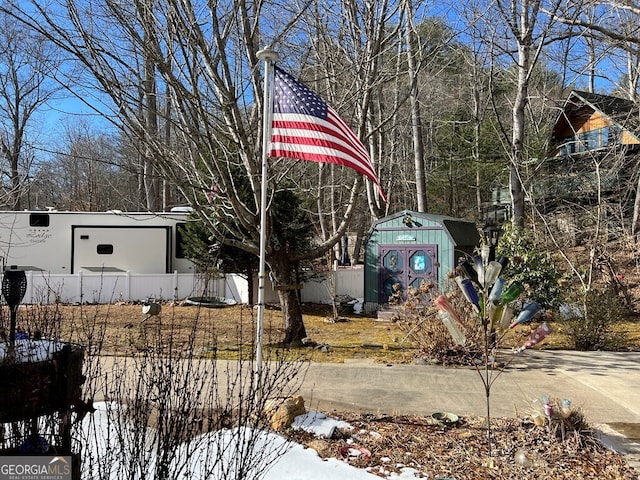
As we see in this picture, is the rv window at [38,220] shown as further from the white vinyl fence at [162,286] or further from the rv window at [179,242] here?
the rv window at [179,242]

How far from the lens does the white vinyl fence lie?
14.9 meters

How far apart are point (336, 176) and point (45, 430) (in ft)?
64.4

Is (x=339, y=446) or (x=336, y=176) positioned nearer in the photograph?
(x=339, y=446)

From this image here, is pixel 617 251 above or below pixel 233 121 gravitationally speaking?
below

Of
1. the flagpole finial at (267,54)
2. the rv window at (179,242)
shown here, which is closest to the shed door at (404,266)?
the rv window at (179,242)

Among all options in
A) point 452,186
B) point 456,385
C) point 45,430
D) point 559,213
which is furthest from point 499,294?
point 452,186

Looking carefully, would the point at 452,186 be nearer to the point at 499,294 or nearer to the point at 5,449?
the point at 499,294

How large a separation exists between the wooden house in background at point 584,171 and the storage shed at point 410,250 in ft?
18.6

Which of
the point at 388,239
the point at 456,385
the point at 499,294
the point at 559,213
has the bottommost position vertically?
the point at 456,385

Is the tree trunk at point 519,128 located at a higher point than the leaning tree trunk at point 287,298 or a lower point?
higher

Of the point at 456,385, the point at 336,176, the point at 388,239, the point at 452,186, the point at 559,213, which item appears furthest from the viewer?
the point at 452,186

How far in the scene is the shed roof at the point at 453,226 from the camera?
528 inches

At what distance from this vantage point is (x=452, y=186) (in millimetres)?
26750

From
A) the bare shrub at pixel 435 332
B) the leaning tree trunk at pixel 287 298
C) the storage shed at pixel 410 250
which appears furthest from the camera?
the storage shed at pixel 410 250
